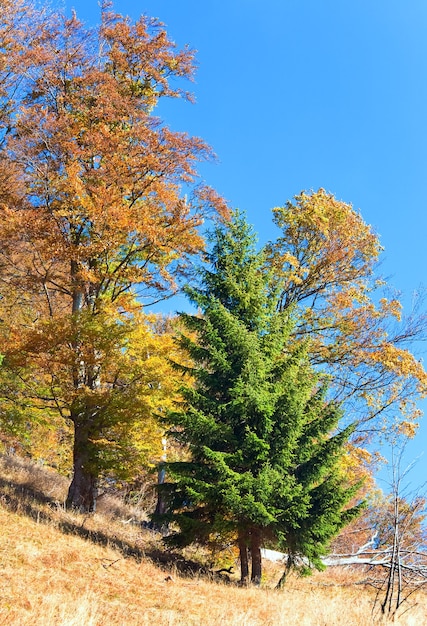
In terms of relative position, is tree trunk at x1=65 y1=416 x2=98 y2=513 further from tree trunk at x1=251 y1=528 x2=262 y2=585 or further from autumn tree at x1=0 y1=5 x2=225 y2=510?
tree trunk at x1=251 y1=528 x2=262 y2=585

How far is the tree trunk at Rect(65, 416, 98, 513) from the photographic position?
1348 cm

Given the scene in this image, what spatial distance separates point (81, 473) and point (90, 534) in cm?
343

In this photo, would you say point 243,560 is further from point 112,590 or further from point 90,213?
point 90,213

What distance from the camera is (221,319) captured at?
11594 mm

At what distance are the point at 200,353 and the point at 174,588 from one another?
4992 mm

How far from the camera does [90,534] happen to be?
10758 millimetres

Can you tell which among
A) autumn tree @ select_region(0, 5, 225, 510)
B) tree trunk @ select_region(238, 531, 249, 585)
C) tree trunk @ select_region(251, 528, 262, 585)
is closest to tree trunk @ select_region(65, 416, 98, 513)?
autumn tree @ select_region(0, 5, 225, 510)

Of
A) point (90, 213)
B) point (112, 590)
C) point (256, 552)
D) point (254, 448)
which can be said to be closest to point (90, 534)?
point (112, 590)

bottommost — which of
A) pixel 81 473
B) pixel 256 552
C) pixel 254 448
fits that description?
pixel 256 552

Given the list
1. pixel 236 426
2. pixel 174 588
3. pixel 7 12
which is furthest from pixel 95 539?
pixel 7 12

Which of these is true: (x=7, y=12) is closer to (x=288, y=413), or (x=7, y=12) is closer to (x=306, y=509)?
(x=288, y=413)

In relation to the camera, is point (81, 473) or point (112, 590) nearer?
point (112, 590)

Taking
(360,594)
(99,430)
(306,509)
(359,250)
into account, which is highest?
(359,250)

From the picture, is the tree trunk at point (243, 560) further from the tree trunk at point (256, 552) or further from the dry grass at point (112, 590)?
the dry grass at point (112, 590)
